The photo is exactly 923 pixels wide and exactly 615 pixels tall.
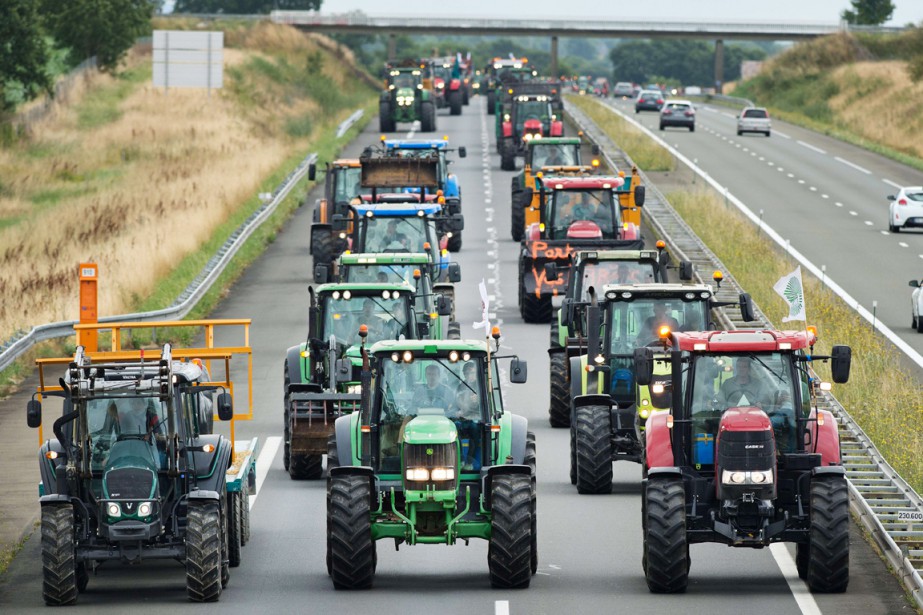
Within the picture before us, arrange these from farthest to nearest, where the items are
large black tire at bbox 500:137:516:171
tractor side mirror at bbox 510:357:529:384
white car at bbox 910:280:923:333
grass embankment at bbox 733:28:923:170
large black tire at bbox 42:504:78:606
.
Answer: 1. grass embankment at bbox 733:28:923:170
2. large black tire at bbox 500:137:516:171
3. white car at bbox 910:280:923:333
4. tractor side mirror at bbox 510:357:529:384
5. large black tire at bbox 42:504:78:606

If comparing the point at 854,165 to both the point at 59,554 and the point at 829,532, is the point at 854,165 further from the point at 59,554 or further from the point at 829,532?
the point at 59,554

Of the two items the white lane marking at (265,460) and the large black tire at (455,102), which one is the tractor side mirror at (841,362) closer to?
the white lane marking at (265,460)

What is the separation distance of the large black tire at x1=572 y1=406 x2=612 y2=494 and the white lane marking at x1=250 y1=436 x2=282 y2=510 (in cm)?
386

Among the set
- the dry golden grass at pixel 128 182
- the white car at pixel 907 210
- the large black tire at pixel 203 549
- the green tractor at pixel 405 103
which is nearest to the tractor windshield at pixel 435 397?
the large black tire at pixel 203 549

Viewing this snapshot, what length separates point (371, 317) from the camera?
2458 cm

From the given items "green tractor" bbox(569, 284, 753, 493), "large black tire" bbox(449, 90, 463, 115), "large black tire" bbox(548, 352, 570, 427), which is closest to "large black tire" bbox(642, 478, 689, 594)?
"green tractor" bbox(569, 284, 753, 493)

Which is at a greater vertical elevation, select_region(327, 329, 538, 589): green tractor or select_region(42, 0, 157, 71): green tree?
select_region(42, 0, 157, 71): green tree

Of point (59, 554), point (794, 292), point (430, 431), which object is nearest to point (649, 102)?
point (794, 292)

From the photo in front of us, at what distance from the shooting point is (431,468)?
1686cm

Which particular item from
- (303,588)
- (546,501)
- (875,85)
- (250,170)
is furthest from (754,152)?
(303,588)

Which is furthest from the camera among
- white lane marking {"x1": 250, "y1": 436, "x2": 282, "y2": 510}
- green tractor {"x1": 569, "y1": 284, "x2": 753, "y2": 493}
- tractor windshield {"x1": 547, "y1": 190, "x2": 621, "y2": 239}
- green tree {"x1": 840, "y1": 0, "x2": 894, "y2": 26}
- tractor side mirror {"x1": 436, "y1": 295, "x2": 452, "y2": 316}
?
green tree {"x1": 840, "y1": 0, "x2": 894, "y2": 26}

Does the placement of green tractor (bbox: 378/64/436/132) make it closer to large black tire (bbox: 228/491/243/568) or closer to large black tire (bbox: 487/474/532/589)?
large black tire (bbox: 228/491/243/568)

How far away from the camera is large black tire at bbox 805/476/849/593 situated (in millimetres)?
16577

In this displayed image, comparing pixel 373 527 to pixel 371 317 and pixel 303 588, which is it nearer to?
pixel 303 588
